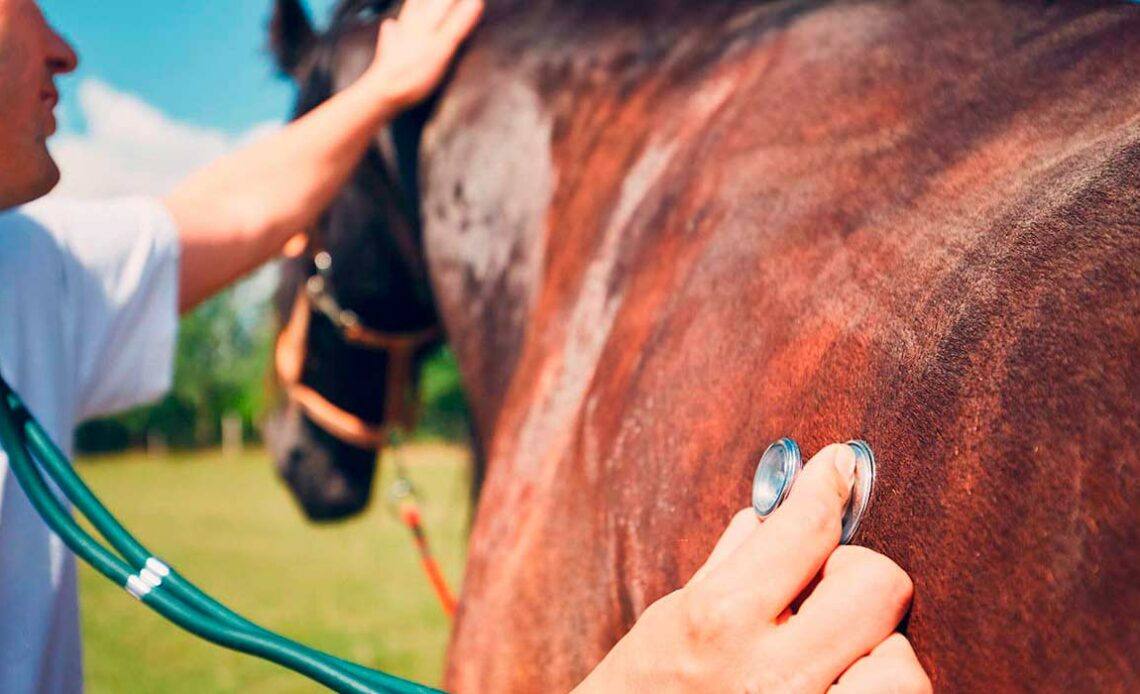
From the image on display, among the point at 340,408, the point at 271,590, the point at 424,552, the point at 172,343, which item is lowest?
the point at 271,590

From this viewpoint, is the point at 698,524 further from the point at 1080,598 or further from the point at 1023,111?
the point at 1023,111

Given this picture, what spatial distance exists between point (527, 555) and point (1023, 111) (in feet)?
2.64

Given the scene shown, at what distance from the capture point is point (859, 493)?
73cm

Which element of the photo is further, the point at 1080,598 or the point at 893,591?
the point at 893,591

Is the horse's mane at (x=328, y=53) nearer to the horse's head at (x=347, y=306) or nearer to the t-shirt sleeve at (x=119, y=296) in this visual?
the horse's head at (x=347, y=306)

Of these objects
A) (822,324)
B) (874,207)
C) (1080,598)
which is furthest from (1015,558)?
(874,207)

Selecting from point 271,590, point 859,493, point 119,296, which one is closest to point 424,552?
point 119,296

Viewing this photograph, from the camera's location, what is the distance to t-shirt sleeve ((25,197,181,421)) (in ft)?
4.81

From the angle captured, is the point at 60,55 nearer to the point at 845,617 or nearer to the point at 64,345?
the point at 64,345

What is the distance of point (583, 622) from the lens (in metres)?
1.16

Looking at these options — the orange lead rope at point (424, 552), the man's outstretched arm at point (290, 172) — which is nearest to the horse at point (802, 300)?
the man's outstretched arm at point (290, 172)

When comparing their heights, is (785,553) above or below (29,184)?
below

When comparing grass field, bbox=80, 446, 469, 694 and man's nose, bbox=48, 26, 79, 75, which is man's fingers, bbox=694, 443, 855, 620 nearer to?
man's nose, bbox=48, 26, 79, 75

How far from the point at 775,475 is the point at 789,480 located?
28mm
